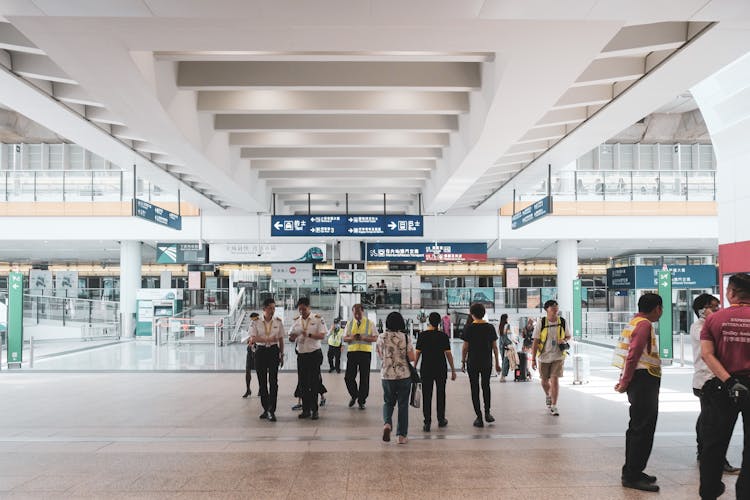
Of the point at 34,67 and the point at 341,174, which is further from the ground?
the point at 34,67

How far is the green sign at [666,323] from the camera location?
1520cm

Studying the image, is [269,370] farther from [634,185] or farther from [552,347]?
[634,185]

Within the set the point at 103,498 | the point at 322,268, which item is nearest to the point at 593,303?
the point at 322,268

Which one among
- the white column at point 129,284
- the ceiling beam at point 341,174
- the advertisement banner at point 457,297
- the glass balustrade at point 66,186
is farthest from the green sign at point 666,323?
the white column at point 129,284

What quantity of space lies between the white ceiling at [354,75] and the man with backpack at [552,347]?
111 inches

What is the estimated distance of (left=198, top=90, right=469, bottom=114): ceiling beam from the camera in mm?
9070

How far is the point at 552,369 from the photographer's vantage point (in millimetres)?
8570

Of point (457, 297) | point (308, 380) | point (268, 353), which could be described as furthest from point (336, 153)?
point (457, 297)

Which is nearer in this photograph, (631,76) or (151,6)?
(151,6)

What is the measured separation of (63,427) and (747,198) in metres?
9.52

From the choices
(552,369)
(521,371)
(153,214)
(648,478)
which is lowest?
(521,371)

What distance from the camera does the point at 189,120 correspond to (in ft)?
30.2

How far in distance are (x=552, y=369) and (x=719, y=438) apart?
4268 mm

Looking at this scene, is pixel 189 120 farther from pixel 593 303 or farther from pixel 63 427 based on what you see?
pixel 593 303
